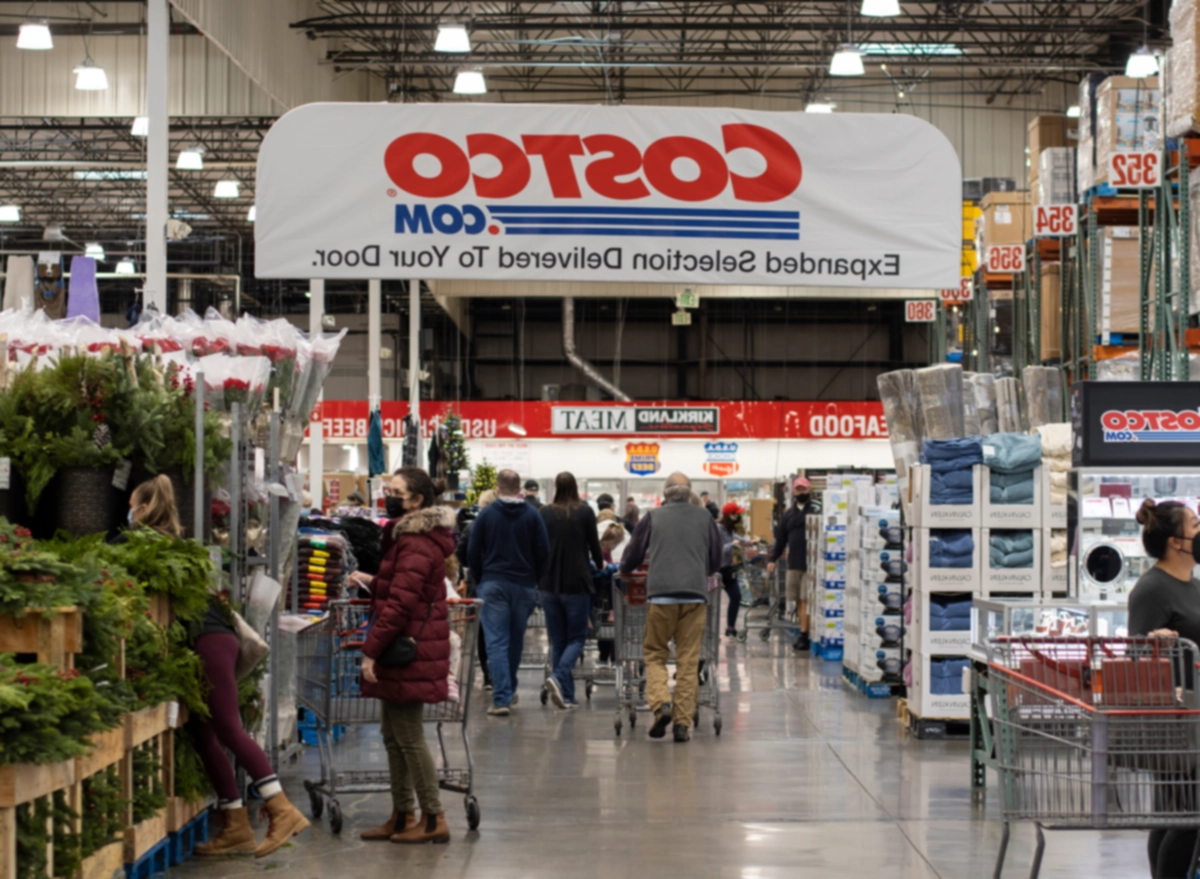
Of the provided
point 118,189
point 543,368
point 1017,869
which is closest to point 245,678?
point 1017,869

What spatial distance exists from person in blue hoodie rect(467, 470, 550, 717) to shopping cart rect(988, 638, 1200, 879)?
5572 millimetres

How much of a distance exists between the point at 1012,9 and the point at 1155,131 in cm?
1384

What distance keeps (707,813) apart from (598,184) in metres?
2.91

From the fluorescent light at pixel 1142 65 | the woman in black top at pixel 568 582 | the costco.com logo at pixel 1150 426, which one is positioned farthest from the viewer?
the fluorescent light at pixel 1142 65

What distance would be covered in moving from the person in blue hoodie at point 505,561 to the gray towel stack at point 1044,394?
4.35 m

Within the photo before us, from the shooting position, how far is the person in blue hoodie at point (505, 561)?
10117mm

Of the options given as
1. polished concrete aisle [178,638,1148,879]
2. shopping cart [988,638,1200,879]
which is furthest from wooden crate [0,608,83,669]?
shopping cart [988,638,1200,879]

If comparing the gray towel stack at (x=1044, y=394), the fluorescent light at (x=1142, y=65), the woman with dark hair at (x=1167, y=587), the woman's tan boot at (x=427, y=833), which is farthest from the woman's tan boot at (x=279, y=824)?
the fluorescent light at (x=1142, y=65)

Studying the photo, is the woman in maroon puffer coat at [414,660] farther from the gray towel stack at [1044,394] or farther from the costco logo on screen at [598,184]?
the gray towel stack at [1044,394]

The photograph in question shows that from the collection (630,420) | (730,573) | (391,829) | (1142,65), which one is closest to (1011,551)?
(391,829)

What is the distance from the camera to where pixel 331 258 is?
6.43 meters

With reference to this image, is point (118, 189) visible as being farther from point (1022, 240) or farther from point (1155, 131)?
point (1155, 131)

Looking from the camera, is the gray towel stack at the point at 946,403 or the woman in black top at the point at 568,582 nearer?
the gray towel stack at the point at 946,403

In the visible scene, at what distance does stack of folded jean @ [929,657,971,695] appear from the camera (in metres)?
9.17
